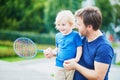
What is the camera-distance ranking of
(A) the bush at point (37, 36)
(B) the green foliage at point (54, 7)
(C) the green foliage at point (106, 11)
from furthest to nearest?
(C) the green foliage at point (106, 11) < (B) the green foliage at point (54, 7) < (A) the bush at point (37, 36)

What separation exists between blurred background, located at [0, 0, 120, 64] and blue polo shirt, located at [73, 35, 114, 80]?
1625cm

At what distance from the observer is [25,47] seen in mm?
3271

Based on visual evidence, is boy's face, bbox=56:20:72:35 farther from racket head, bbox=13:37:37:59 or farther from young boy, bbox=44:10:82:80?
racket head, bbox=13:37:37:59

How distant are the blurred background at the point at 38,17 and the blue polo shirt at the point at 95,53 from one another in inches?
640

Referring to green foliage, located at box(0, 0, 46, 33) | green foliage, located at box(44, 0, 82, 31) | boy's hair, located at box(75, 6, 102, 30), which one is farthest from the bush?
boy's hair, located at box(75, 6, 102, 30)

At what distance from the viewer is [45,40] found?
883 inches

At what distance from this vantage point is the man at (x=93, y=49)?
227 cm

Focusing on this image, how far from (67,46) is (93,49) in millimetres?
836

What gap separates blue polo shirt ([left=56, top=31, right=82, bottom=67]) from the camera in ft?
10.2

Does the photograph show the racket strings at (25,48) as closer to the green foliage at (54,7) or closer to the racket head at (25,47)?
the racket head at (25,47)

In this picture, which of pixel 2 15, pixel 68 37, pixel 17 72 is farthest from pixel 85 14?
pixel 2 15

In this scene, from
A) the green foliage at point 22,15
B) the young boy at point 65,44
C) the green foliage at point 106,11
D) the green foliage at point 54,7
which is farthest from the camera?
the green foliage at point 106,11

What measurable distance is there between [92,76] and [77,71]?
17cm

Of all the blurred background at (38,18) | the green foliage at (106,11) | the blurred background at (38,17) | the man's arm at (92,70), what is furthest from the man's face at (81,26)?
the green foliage at (106,11)
